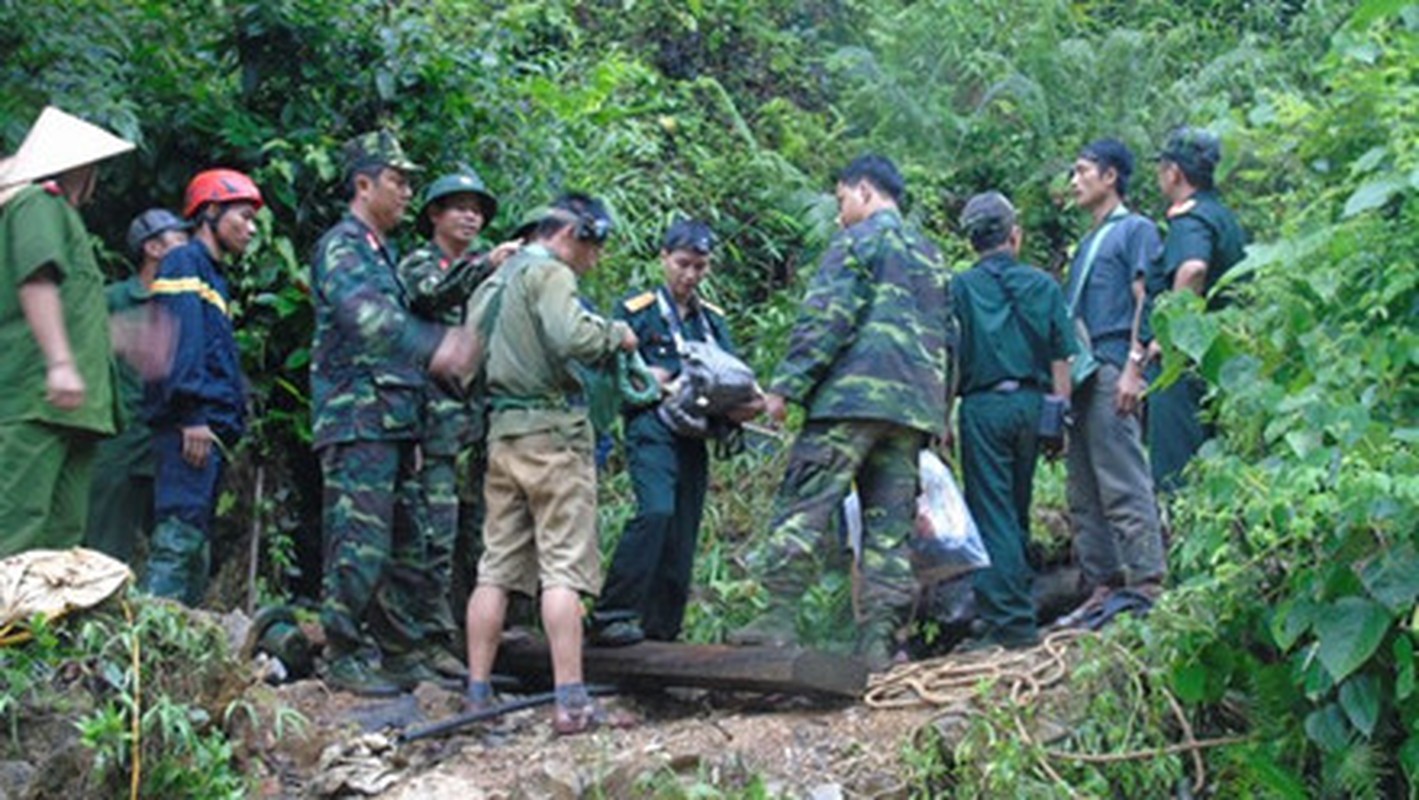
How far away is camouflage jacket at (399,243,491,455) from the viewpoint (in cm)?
746

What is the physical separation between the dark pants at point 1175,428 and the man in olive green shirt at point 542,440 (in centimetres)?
238

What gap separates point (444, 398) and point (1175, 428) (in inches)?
122

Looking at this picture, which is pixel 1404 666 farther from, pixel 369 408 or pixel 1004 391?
pixel 369 408

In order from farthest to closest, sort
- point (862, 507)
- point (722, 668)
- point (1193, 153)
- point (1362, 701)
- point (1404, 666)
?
point (1193, 153) < point (862, 507) < point (722, 668) < point (1362, 701) < point (1404, 666)

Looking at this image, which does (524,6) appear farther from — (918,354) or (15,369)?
(15,369)

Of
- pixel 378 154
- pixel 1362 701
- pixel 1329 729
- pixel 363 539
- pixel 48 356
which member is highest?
pixel 378 154

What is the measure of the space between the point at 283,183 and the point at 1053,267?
6.08 m

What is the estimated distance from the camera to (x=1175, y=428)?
7793 mm

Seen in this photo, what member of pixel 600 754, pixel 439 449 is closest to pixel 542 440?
pixel 439 449

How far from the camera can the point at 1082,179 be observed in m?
8.24

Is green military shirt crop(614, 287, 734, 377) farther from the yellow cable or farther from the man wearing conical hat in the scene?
the yellow cable

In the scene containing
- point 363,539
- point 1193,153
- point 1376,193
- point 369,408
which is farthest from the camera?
point 1193,153

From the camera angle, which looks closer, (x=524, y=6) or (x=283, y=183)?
(x=283, y=183)

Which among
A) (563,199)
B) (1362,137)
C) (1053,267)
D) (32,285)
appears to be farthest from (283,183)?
(1053,267)
